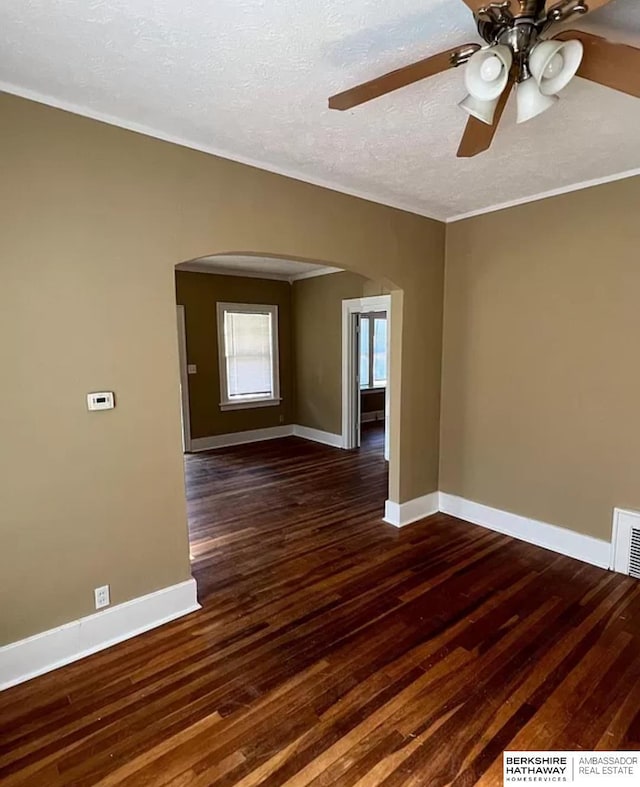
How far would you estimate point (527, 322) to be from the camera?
3.33 meters

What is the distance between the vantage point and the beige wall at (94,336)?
1.95 metres

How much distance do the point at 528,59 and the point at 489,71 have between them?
20cm

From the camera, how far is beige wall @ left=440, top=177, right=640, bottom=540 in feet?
9.45

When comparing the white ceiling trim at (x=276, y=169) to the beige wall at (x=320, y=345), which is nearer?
the white ceiling trim at (x=276, y=169)

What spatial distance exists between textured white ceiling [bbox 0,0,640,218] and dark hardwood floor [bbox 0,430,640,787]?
2.63 meters

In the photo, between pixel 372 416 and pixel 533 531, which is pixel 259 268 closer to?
pixel 372 416

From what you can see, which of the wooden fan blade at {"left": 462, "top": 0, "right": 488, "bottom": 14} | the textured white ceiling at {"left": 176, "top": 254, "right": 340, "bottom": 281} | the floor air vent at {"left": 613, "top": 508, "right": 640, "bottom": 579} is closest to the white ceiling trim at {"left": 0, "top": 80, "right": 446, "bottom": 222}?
the wooden fan blade at {"left": 462, "top": 0, "right": 488, "bottom": 14}

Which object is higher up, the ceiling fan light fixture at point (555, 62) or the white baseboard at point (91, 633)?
the ceiling fan light fixture at point (555, 62)

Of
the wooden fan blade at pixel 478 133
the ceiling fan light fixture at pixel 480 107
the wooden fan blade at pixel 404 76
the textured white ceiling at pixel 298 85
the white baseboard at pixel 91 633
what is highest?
the textured white ceiling at pixel 298 85

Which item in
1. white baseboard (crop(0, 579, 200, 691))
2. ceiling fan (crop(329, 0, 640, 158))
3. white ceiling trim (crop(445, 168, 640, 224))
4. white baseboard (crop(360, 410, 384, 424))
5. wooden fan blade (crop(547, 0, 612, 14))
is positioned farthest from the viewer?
white baseboard (crop(360, 410, 384, 424))

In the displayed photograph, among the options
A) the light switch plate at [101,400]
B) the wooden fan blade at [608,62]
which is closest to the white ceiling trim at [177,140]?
the light switch plate at [101,400]

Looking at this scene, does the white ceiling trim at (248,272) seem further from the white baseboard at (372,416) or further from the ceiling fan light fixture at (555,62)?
the ceiling fan light fixture at (555,62)

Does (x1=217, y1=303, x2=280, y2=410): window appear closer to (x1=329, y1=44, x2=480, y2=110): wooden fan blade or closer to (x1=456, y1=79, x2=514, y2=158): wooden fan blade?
(x1=456, y1=79, x2=514, y2=158): wooden fan blade

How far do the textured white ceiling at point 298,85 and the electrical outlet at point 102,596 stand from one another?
2.33 meters
